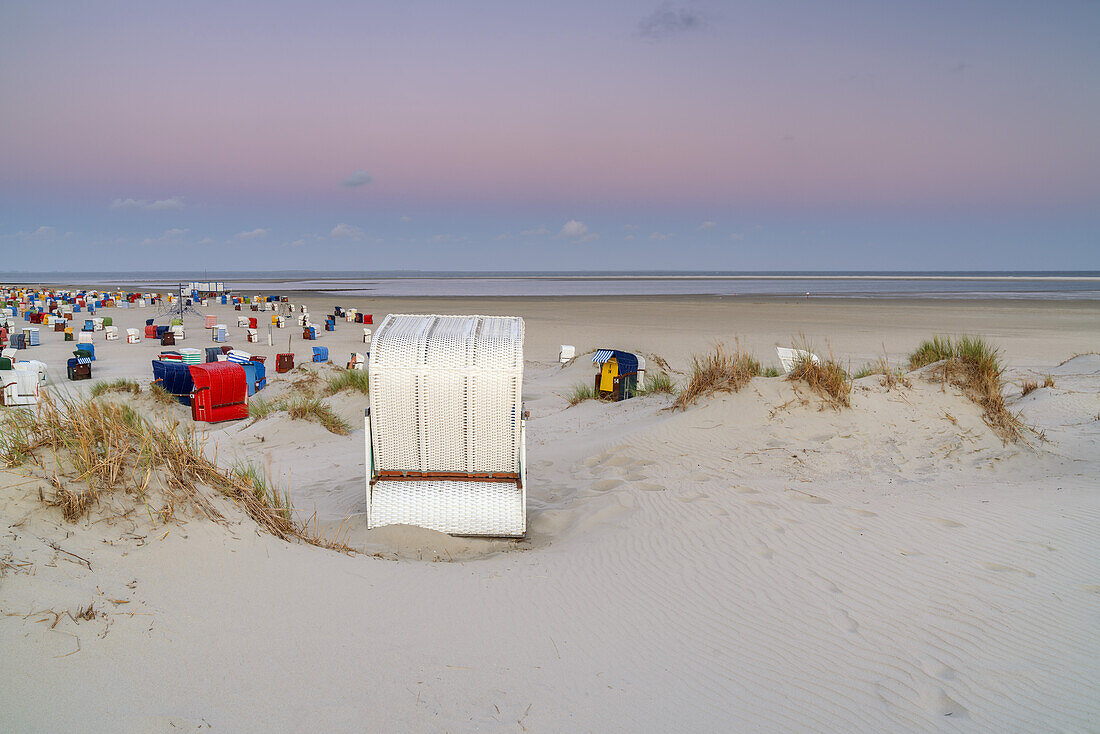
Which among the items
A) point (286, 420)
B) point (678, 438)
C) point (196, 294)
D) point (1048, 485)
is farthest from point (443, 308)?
point (1048, 485)

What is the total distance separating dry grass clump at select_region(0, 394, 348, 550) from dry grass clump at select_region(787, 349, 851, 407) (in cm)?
683

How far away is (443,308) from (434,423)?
38531mm

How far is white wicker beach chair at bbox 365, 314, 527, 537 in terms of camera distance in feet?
18.1

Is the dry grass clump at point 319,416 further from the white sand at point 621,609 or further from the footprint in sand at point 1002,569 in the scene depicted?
the footprint in sand at point 1002,569

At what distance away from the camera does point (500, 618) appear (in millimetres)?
3818

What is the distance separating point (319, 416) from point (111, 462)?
284 inches

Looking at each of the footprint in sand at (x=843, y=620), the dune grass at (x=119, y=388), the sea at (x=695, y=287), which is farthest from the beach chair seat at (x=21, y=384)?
the sea at (x=695, y=287)

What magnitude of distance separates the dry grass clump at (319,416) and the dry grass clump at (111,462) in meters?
6.35

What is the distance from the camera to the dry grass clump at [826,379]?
8.44 m

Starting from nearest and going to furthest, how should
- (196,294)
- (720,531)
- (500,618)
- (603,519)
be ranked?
1. (500,618)
2. (720,531)
3. (603,519)
4. (196,294)

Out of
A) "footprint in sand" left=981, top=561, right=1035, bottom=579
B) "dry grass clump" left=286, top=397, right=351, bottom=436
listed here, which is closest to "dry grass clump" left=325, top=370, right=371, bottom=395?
"dry grass clump" left=286, top=397, right=351, bottom=436

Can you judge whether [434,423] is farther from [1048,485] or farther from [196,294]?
[196,294]

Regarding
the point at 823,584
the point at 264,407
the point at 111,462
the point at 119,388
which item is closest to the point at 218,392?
the point at 264,407

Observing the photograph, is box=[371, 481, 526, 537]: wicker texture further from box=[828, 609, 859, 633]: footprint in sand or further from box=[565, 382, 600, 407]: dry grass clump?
box=[565, 382, 600, 407]: dry grass clump
